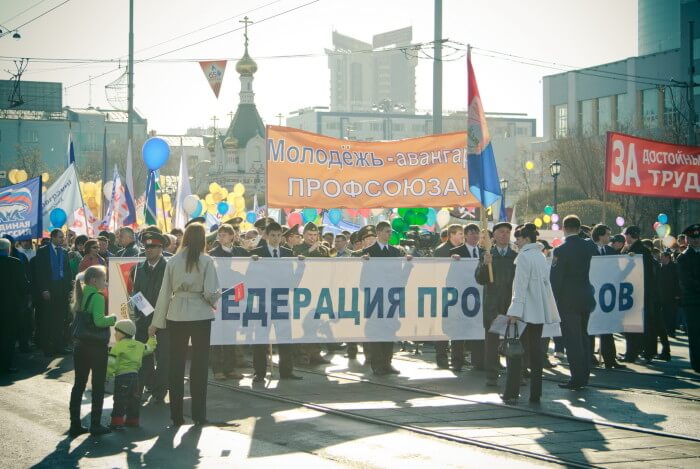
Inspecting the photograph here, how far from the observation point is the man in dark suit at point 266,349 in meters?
13.1

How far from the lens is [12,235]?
17922mm

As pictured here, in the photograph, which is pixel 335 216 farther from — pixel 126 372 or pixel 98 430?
pixel 98 430

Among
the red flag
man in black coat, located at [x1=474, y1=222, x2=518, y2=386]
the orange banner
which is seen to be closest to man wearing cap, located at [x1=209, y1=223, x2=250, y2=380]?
the orange banner

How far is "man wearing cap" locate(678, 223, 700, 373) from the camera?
1366cm

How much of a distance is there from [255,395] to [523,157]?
3197 inches

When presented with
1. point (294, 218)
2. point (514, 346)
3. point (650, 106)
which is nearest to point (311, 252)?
point (514, 346)

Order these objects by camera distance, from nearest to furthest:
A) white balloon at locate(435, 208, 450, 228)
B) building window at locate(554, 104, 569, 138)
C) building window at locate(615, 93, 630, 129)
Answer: white balloon at locate(435, 208, 450, 228), building window at locate(615, 93, 630, 129), building window at locate(554, 104, 569, 138)

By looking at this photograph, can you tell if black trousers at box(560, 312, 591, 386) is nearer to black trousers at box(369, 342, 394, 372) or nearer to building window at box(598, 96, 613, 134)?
black trousers at box(369, 342, 394, 372)

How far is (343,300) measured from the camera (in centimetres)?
1358

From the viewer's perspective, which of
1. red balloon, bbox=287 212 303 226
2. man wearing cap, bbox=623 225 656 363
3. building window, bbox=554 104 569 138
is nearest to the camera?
man wearing cap, bbox=623 225 656 363

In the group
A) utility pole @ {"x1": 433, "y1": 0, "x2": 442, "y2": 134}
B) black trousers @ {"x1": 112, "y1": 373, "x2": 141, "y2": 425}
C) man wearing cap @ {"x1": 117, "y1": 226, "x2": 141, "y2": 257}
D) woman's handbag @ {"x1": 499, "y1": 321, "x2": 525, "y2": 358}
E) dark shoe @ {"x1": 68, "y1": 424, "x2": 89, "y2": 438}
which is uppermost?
utility pole @ {"x1": 433, "y1": 0, "x2": 442, "y2": 134}

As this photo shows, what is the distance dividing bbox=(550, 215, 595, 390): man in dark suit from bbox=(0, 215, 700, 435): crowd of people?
0.05 ft

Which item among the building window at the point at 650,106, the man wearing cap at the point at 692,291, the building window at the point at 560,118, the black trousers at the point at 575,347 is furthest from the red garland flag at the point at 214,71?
the building window at the point at 560,118

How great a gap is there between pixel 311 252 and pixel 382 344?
2096 millimetres
